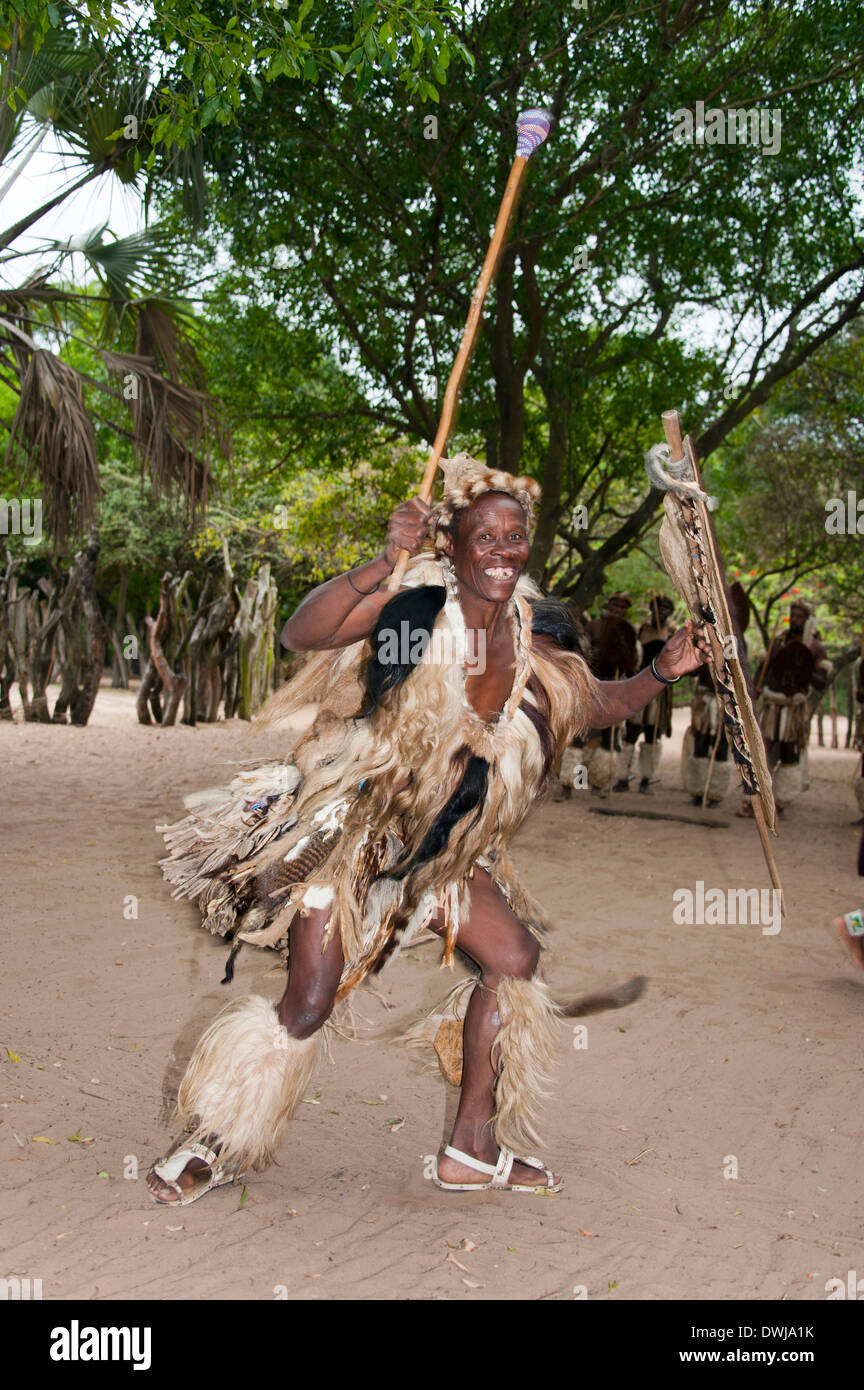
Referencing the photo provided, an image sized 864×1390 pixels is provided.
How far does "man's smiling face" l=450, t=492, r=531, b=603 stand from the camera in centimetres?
314

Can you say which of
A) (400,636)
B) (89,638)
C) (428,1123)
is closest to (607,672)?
(89,638)

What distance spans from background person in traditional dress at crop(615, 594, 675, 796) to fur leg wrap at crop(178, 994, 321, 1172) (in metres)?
9.62

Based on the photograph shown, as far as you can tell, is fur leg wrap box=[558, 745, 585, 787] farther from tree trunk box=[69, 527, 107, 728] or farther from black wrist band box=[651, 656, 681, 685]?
black wrist band box=[651, 656, 681, 685]

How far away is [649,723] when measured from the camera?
12.8 metres

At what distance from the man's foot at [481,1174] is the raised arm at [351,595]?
5.11 ft

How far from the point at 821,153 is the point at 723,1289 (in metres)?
10.6

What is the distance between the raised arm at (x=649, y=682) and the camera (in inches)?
136

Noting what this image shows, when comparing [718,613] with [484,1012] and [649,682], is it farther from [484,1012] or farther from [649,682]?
[484,1012]

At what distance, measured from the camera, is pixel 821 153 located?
1065 centimetres

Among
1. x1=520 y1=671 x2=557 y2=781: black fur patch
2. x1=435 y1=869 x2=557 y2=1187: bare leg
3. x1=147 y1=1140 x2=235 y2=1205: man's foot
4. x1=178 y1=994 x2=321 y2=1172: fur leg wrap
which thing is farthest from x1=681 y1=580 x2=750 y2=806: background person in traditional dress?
x1=147 y1=1140 x2=235 y2=1205: man's foot

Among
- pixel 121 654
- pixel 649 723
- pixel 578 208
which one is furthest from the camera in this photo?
pixel 121 654

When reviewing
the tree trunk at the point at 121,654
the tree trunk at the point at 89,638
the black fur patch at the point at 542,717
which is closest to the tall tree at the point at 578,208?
the tree trunk at the point at 89,638

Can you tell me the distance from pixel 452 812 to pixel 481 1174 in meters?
1.09

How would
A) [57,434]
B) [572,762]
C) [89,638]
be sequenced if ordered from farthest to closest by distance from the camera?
[89,638]
[572,762]
[57,434]
